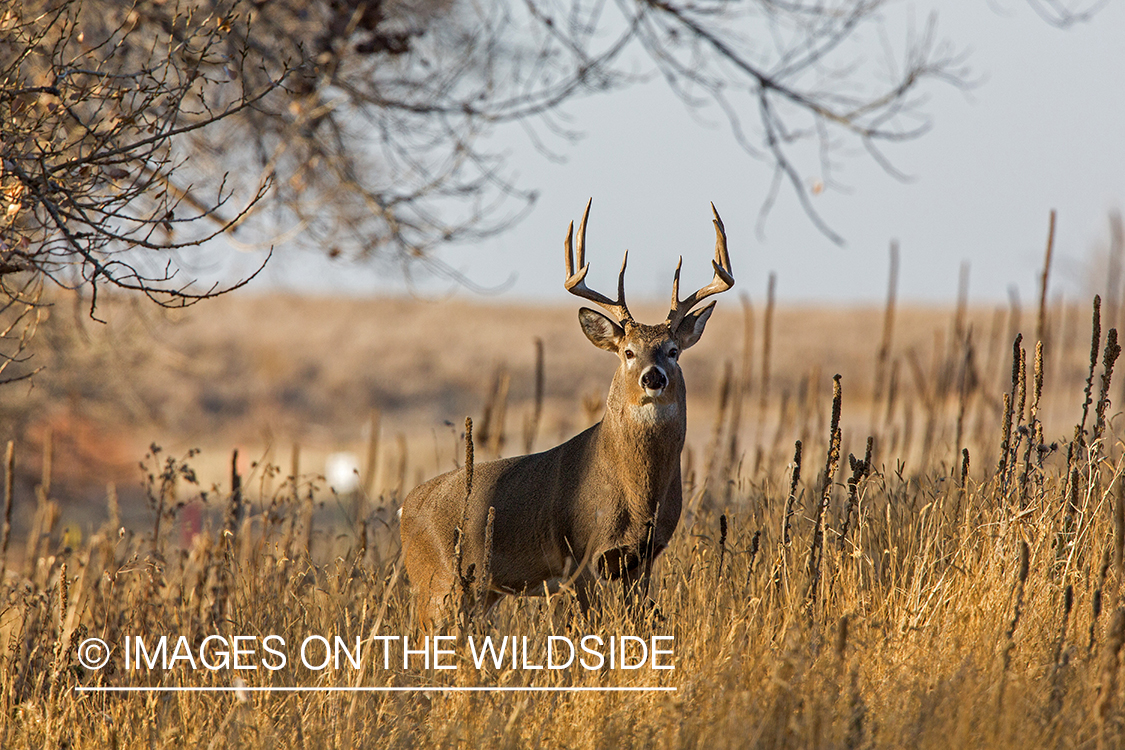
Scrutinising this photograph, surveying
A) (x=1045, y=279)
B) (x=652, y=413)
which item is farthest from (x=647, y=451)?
(x=1045, y=279)

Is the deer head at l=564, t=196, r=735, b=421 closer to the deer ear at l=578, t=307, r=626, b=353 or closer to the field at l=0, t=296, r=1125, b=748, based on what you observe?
the deer ear at l=578, t=307, r=626, b=353

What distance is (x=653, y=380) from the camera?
14.1 feet

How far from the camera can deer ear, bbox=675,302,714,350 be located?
4711 millimetres

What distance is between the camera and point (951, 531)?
4.67 metres

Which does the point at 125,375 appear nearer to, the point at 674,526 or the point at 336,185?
the point at 336,185

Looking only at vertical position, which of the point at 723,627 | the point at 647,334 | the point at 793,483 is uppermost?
the point at 647,334

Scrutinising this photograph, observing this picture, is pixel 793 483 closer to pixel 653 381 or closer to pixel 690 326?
pixel 653 381

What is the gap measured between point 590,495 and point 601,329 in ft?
2.66

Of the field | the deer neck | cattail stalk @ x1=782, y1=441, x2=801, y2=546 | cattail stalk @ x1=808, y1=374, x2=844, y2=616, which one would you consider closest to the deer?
the deer neck

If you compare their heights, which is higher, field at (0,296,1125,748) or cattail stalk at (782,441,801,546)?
cattail stalk at (782,441,801,546)

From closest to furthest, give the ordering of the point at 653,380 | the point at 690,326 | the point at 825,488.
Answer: the point at 825,488 → the point at 653,380 → the point at 690,326

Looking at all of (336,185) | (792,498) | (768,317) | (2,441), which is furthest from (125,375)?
(792,498)

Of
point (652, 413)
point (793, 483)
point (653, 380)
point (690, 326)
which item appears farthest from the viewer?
point (690, 326)

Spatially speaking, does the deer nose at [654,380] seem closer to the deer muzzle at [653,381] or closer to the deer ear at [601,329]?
the deer muzzle at [653,381]
